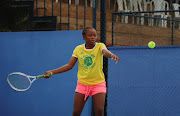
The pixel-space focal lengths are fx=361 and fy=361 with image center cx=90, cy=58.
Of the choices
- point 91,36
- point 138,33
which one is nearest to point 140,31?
point 138,33

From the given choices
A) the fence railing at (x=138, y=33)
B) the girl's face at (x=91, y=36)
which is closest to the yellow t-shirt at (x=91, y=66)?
the girl's face at (x=91, y=36)

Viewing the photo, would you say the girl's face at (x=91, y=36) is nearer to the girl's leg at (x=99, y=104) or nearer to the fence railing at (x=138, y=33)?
the girl's leg at (x=99, y=104)

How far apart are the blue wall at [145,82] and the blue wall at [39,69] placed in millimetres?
643

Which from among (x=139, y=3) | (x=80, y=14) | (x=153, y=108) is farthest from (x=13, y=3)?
(x=139, y=3)

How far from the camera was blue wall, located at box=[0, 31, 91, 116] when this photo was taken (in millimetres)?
6992

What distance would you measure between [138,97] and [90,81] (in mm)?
2029

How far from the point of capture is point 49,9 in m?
8.77

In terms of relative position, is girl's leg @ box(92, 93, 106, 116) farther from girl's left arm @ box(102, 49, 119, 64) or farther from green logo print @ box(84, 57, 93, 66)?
girl's left arm @ box(102, 49, 119, 64)

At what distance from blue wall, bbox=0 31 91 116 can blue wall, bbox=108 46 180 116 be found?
2.11 feet

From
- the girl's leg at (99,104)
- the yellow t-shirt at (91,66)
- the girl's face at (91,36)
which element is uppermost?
the girl's face at (91,36)

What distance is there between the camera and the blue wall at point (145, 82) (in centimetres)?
647

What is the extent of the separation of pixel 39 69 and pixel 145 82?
2107mm

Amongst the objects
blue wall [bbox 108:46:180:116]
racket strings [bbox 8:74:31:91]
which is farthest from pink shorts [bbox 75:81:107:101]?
blue wall [bbox 108:46:180:116]

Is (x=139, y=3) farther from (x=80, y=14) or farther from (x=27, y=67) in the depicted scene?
(x=27, y=67)
